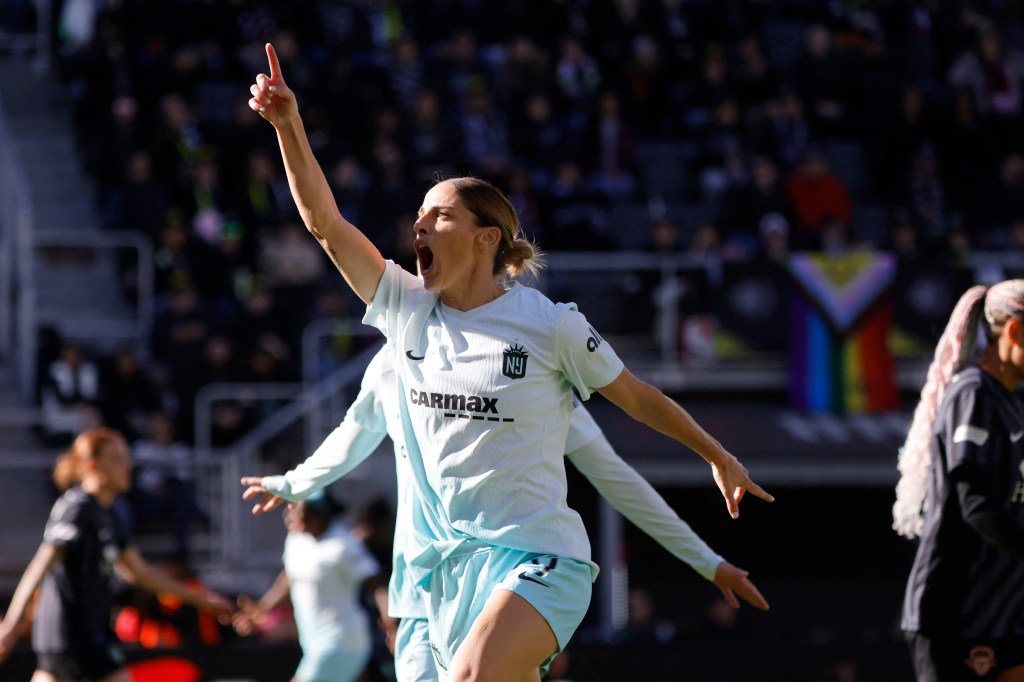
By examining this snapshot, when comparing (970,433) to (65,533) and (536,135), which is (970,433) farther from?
(536,135)

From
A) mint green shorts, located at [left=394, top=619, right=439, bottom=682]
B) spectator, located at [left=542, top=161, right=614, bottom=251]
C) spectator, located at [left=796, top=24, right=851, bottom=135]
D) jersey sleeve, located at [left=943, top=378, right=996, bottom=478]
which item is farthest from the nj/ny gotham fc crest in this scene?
spectator, located at [left=796, top=24, right=851, bottom=135]

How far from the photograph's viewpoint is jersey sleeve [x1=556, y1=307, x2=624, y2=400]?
204 inches

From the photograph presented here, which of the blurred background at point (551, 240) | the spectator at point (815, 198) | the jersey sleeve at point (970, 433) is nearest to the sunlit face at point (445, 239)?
the jersey sleeve at point (970, 433)

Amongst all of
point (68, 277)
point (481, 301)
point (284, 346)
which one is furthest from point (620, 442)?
point (481, 301)

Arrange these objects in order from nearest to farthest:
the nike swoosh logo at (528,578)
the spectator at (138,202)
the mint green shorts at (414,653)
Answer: the nike swoosh logo at (528,578), the mint green shorts at (414,653), the spectator at (138,202)

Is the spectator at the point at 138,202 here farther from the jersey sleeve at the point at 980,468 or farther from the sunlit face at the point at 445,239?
the jersey sleeve at the point at 980,468

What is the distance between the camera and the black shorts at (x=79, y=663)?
799 centimetres

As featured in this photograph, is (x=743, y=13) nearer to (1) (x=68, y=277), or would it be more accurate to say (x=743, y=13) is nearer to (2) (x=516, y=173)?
(2) (x=516, y=173)

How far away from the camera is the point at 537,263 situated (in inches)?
224

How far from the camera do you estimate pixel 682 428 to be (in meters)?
5.14

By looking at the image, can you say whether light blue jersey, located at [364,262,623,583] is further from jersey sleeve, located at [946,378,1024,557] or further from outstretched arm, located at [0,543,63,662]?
outstretched arm, located at [0,543,63,662]

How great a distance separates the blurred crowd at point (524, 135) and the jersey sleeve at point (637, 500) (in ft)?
28.5

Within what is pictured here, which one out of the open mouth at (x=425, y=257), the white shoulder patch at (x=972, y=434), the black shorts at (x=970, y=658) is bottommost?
the black shorts at (x=970, y=658)

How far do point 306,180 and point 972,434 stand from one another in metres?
2.39
